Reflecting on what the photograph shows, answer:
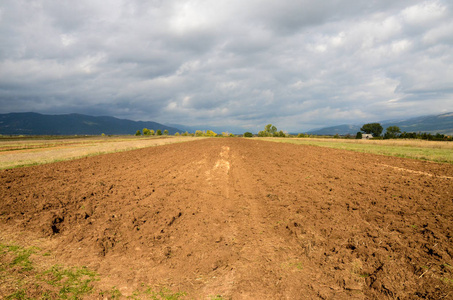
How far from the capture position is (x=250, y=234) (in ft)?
22.9

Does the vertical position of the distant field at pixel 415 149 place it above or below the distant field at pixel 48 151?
above

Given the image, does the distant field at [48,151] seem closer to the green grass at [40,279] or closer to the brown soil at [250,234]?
the brown soil at [250,234]

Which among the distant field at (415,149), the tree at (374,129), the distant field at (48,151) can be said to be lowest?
the distant field at (48,151)

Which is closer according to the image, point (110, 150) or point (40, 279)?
point (40, 279)

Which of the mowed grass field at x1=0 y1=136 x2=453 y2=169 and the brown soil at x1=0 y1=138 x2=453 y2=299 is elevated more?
the mowed grass field at x1=0 y1=136 x2=453 y2=169

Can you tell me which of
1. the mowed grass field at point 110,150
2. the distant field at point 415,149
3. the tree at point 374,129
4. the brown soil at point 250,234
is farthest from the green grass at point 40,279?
the tree at point 374,129

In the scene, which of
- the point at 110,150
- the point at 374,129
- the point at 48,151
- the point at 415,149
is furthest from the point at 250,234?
the point at 374,129

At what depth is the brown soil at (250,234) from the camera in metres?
4.89

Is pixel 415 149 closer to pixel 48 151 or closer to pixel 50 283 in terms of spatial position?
pixel 50 283

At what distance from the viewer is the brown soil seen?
489cm

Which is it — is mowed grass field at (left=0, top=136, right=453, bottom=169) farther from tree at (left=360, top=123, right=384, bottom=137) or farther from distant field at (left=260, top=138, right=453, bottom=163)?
tree at (left=360, top=123, right=384, bottom=137)

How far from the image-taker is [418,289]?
4559mm

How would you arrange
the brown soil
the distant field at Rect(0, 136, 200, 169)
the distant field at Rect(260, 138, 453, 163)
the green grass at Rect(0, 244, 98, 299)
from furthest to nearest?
the distant field at Rect(260, 138, 453, 163) < the distant field at Rect(0, 136, 200, 169) < the brown soil < the green grass at Rect(0, 244, 98, 299)

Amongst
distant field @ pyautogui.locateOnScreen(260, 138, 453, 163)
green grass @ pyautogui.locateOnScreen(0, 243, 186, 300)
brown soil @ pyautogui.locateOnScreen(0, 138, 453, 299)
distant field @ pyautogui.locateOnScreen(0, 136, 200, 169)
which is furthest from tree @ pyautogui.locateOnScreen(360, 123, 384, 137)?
green grass @ pyautogui.locateOnScreen(0, 243, 186, 300)
